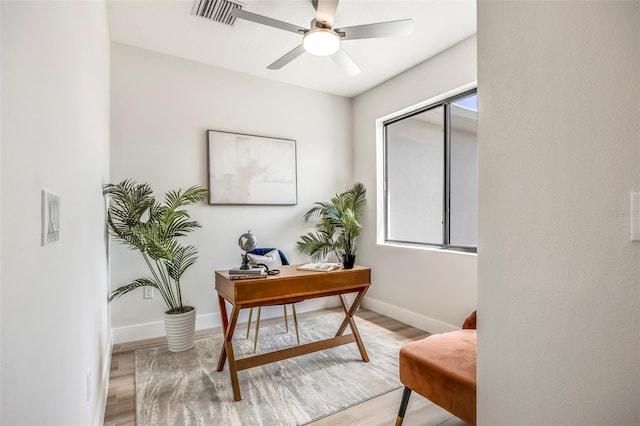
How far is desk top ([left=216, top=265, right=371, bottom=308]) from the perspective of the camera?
2.09 metres

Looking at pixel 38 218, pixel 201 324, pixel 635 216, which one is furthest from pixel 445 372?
pixel 201 324

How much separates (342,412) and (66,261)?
66.8 inches

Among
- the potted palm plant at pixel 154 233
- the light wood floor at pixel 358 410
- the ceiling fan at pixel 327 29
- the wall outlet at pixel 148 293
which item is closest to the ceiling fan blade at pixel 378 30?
the ceiling fan at pixel 327 29

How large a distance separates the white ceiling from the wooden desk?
2064mm

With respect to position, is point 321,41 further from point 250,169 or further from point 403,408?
point 403,408

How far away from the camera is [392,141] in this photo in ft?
13.3

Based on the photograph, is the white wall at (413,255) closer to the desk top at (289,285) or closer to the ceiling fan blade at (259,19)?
the desk top at (289,285)

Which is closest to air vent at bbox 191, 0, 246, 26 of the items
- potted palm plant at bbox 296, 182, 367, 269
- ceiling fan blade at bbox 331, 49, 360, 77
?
ceiling fan blade at bbox 331, 49, 360, 77

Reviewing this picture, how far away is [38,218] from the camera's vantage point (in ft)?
2.60

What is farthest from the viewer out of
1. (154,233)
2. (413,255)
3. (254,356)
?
(413,255)

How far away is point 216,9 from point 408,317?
343 cm

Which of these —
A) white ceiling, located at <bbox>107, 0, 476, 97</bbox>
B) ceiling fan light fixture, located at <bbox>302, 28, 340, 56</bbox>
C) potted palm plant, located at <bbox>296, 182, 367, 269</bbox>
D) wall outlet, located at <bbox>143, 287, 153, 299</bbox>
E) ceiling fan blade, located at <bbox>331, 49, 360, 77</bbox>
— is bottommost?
wall outlet, located at <bbox>143, 287, 153, 299</bbox>

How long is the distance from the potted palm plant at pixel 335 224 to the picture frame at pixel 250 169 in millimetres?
419

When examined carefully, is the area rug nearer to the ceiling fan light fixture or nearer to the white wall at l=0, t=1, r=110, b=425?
the white wall at l=0, t=1, r=110, b=425
